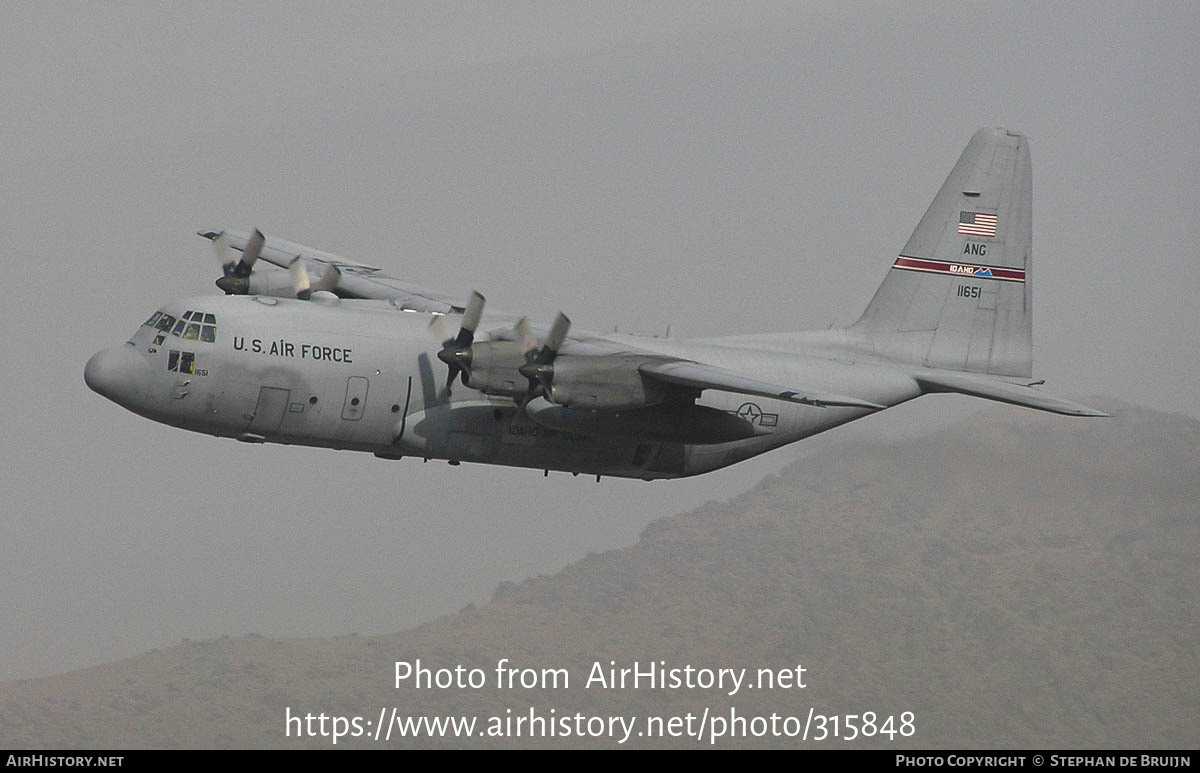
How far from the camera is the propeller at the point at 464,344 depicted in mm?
26516

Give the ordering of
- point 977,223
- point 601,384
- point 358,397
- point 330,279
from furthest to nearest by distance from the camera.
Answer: point 977,223
point 330,279
point 358,397
point 601,384

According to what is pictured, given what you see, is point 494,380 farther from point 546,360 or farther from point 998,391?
point 998,391

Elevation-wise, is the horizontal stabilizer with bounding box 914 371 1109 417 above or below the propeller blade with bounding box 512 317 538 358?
below

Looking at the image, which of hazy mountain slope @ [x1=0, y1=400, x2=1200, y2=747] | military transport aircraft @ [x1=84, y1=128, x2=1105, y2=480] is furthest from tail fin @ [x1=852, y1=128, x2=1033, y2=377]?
hazy mountain slope @ [x1=0, y1=400, x2=1200, y2=747]

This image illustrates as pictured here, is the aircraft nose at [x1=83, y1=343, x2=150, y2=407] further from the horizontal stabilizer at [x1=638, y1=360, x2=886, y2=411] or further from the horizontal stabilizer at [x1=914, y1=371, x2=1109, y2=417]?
the horizontal stabilizer at [x1=914, y1=371, x2=1109, y2=417]

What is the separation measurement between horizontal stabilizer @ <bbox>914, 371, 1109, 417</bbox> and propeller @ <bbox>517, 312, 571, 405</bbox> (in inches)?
380

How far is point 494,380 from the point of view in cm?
2639

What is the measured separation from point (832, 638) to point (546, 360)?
338 ft

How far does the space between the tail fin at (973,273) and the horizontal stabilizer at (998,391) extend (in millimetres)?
1523

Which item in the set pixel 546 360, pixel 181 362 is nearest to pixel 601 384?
pixel 546 360

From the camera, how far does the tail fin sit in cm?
3422

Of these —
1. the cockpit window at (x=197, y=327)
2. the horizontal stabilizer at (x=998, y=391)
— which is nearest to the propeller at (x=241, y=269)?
the cockpit window at (x=197, y=327)
